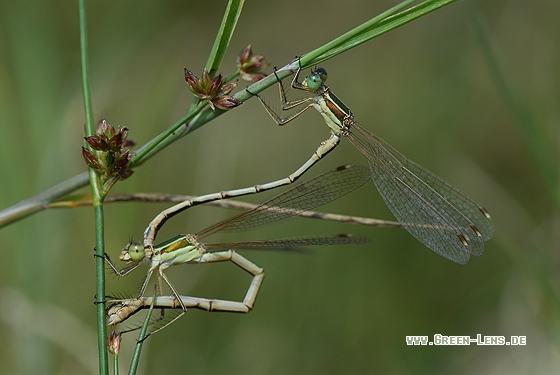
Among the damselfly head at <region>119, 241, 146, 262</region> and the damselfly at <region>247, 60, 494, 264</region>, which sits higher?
the damselfly at <region>247, 60, 494, 264</region>

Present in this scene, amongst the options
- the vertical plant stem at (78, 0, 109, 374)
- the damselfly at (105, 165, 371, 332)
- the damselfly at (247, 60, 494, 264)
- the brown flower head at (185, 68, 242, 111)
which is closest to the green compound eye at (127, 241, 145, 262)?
the damselfly at (105, 165, 371, 332)

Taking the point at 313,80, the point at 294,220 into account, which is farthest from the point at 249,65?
the point at 294,220

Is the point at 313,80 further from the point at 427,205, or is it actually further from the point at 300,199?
the point at 427,205

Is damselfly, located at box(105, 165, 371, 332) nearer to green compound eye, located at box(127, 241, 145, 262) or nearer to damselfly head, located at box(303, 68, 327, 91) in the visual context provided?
green compound eye, located at box(127, 241, 145, 262)

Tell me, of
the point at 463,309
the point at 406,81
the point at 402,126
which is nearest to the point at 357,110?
the point at 406,81

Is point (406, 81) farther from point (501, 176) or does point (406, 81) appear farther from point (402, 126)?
point (501, 176)

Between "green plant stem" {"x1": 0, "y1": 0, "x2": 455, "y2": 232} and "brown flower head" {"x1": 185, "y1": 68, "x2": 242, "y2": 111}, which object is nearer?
"green plant stem" {"x1": 0, "y1": 0, "x2": 455, "y2": 232}

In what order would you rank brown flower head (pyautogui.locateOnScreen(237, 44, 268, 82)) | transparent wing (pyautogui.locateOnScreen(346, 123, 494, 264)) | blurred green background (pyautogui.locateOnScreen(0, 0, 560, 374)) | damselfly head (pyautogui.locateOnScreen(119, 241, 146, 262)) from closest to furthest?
brown flower head (pyautogui.locateOnScreen(237, 44, 268, 82))
damselfly head (pyautogui.locateOnScreen(119, 241, 146, 262))
transparent wing (pyautogui.locateOnScreen(346, 123, 494, 264))
blurred green background (pyautogui.locateOnScreen(0, 0, 560, 374))
